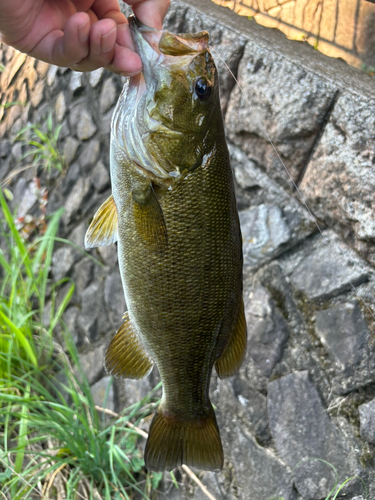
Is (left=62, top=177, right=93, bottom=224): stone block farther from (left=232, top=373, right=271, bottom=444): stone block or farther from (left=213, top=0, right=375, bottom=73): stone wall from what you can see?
(left=232, top=373, right=271, bottom=444): stone block


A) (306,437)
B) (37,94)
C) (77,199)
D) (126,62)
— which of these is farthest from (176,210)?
(37,94)

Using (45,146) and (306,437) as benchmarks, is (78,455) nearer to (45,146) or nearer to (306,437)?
(306,437)

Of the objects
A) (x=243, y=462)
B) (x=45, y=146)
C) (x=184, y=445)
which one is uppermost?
(x=184, y=445)

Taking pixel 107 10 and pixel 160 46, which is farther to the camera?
pixel 107 10

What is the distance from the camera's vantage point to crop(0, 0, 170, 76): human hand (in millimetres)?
1059

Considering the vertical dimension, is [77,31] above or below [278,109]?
above

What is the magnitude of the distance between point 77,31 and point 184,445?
1086mm

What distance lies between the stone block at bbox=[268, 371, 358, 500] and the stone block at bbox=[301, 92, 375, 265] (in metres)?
0.58

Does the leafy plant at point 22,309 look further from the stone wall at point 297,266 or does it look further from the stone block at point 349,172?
the stone block at point 349,172

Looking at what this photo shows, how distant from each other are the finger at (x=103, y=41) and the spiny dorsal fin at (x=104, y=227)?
339 mm

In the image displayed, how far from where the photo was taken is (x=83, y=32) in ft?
3.56

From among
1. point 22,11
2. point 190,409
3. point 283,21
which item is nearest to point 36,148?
point 283,21

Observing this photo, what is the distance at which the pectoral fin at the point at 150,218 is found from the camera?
1088 millimetres

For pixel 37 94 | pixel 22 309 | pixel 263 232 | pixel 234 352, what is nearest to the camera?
pixel 234 352
